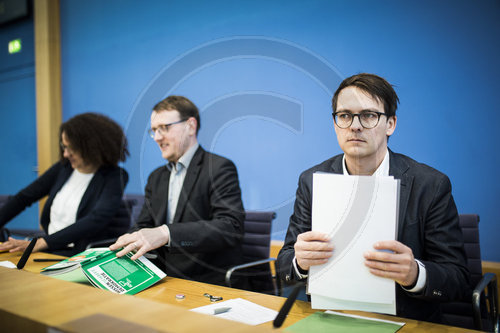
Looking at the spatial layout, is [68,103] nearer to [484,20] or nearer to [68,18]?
[68,18]

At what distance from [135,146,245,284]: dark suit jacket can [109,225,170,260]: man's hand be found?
14 cm

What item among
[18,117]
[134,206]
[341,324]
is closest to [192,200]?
[341,324]

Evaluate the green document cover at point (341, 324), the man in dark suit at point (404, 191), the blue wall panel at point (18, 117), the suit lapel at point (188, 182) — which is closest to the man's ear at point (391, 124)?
the man in dark suit at point (404, 191)

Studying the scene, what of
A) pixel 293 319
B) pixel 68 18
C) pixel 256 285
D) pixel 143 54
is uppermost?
pixel 68 18

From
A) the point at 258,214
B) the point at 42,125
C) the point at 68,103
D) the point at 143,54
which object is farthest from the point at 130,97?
the point at 258,214

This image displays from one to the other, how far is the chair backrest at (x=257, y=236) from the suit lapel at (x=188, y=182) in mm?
439

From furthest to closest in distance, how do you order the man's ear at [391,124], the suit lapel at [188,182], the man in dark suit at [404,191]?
the suit lapel at [188,182] < the man's ear at [391,124] < the man in dark suit at [404,191]

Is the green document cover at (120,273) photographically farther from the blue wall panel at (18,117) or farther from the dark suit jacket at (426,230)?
the blue wall panel at (18,117)

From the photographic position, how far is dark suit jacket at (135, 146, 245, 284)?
5.53ft

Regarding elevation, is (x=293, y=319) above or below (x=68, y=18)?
below

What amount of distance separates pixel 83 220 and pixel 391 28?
2299 mm

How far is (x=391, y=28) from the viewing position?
2.56 metres

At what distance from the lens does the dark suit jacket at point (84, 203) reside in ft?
7.23

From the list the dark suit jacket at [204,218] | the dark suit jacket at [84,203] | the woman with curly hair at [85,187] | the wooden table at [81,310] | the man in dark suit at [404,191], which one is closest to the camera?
the wooden table at [81,310]
